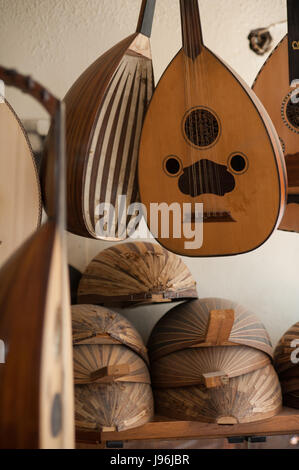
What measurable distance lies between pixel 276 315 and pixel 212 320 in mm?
599

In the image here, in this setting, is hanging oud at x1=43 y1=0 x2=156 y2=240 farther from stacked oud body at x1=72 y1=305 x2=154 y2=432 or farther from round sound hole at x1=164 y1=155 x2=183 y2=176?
stacked oud body at x1=72 y1=305 x2=154 y2=432

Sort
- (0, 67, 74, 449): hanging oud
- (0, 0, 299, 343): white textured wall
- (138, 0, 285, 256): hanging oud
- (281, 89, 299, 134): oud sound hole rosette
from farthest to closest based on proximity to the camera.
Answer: (0, 0, 299, 343): white textured wall
(281, 89, 299, 134): oud sound hole rosette
(138, 0, 285, 256): hanging oud
(0, 67, 74, 449): hanging oud

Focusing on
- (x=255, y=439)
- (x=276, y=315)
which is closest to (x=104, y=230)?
(x=255, y=439)

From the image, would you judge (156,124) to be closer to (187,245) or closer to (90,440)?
(187,245)

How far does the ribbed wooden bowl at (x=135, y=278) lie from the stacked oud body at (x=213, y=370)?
8cm

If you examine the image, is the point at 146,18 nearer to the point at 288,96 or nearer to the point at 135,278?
the point at 288,96

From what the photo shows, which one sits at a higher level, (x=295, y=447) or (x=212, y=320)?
(x=212, y=320)

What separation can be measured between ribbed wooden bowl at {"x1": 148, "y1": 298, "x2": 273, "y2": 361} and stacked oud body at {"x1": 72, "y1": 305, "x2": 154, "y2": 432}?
0.24 feet

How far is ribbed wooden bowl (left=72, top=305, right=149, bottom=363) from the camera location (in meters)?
1.17

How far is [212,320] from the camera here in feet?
3.69

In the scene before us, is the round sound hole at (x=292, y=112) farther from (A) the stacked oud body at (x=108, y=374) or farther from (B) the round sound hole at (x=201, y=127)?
(A) the stacked oud body at (x=108, y=374)

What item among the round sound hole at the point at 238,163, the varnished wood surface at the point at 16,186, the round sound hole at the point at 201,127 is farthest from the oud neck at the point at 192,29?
the varnished wood surface at the point at 16,186

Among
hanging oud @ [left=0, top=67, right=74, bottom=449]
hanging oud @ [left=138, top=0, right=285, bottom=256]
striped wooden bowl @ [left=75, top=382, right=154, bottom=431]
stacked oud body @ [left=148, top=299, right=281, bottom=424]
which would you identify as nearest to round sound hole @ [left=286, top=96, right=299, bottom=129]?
hanging oud @ [left=138, top=0, right=285, bottom=256]

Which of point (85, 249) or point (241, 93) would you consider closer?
point (241, 93)
